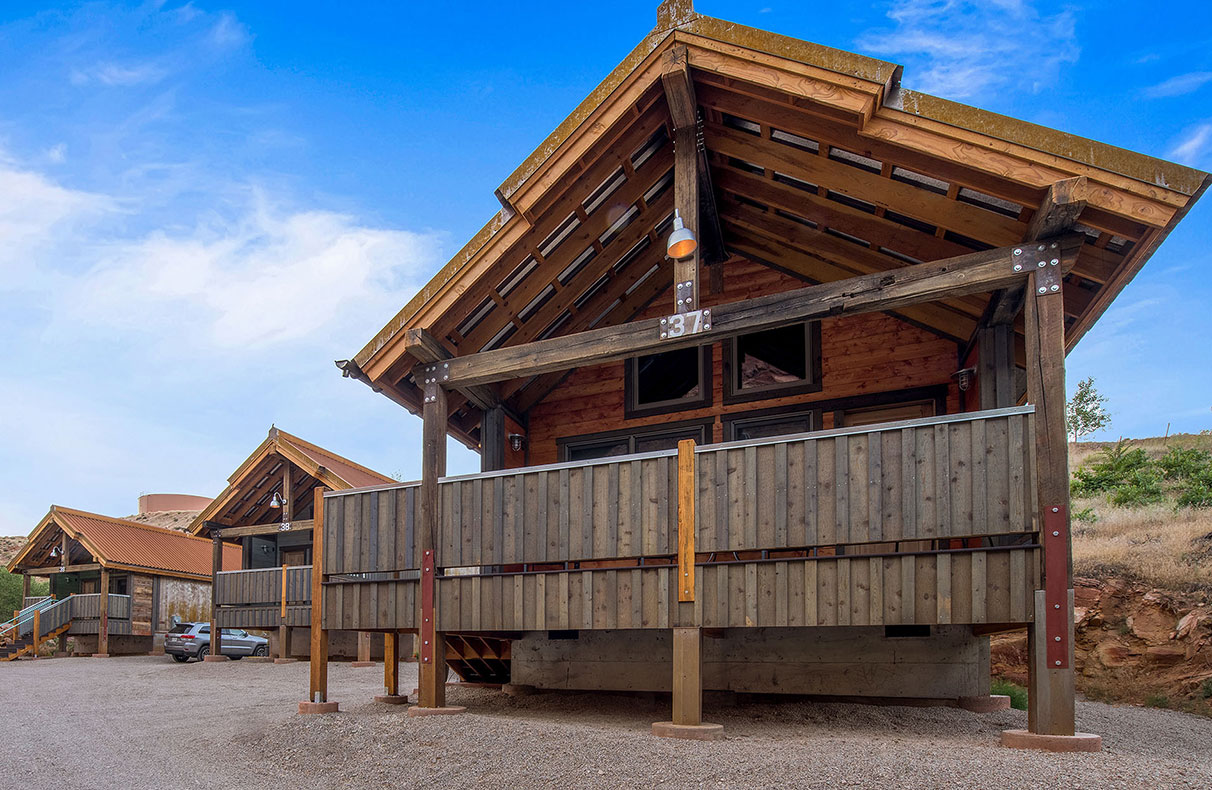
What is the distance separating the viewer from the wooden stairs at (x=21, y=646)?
2875 cm

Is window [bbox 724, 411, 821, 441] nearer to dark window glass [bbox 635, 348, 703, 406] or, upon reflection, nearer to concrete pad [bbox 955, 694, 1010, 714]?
dark window glass [bbox 635, 348, 703, 406]

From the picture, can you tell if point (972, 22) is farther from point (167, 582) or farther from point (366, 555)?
point (366, 555)

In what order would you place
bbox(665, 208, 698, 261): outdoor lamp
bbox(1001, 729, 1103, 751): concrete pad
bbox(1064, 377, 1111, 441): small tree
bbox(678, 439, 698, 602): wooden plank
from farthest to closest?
1. bbox(1064, 377, 1111, 441): small tree
2. bbox(665, 208, 698, 261): outdoor lamp
3. bbox(678, 439, 698, 602): wooden plank
4. bbox(1001, 729, 1103, 751): concrete pad

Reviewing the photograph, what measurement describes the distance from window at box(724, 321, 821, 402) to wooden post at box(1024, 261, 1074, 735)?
405 centimetres

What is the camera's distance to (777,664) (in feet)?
35.5

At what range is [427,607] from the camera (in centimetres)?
1043

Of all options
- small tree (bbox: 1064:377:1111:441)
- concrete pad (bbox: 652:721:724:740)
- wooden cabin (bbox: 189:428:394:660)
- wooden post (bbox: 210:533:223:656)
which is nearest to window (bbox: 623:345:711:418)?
concrete pad (bbox: 652:721:724:740)

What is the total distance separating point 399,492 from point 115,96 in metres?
29.4

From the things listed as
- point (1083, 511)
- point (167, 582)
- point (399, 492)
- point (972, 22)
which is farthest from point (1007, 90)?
point (399, 492)

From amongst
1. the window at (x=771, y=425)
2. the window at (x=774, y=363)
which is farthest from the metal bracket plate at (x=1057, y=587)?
the window at (x=774, y=363)

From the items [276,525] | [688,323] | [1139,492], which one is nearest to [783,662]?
[688,323]

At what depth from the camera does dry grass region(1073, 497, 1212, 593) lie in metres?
14.5

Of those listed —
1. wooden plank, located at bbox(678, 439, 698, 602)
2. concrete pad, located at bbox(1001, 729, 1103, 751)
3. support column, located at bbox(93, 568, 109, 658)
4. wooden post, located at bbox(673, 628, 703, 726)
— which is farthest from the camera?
support column, located at bbox(93, 568, 109, 658)

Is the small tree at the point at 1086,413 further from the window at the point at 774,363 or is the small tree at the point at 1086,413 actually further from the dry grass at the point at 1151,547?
the window at the point at 774,363
